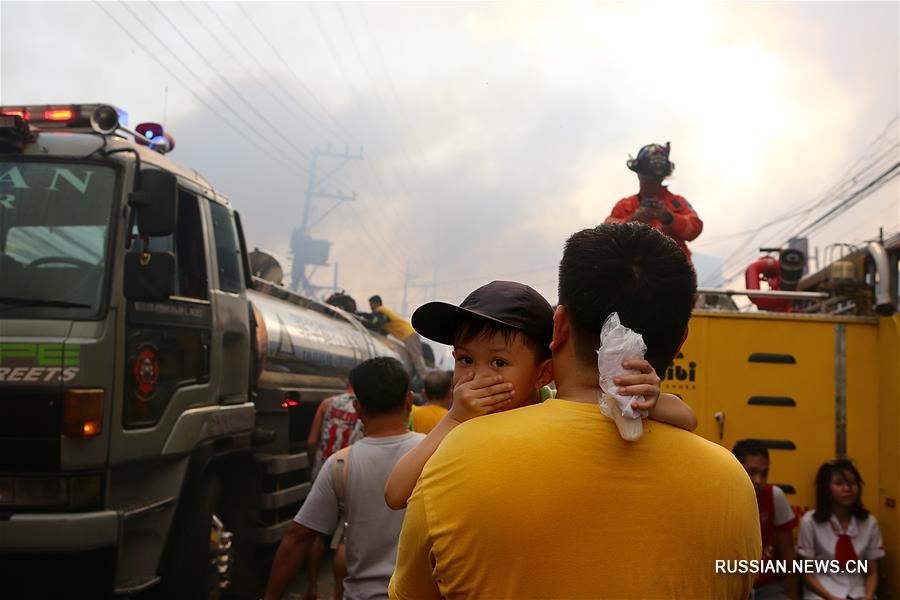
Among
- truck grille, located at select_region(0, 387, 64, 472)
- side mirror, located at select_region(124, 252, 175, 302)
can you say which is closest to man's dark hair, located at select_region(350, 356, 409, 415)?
side mirror, located at select_region(124, 252, 175, 302)

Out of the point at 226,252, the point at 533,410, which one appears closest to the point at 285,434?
the point at 226,252

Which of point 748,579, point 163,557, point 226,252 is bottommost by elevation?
point 163,557

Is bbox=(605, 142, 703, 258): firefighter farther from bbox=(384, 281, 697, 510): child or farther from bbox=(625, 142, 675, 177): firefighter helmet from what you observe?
bbox=(384, 281, 697, 510): child

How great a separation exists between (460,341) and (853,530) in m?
4.32

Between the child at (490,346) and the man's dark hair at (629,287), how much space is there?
0.27 m

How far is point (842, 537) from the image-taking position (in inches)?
211

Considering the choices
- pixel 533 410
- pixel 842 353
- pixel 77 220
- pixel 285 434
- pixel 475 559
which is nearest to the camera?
pixel 475 559

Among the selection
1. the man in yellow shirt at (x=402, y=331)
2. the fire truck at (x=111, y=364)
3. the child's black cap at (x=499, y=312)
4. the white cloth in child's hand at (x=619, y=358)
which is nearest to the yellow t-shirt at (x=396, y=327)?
the man in yellow shirt at (x=402, y=331)

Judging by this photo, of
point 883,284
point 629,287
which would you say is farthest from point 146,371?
point 883,284

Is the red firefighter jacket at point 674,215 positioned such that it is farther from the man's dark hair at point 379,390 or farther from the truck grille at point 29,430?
the truck grille at point 29,430

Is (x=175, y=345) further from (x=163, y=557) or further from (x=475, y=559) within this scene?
(x=475, y=559)

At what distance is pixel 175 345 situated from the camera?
5.08 meters

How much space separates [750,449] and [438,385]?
7.50 feet

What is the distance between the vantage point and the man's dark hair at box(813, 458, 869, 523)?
17.5ft
